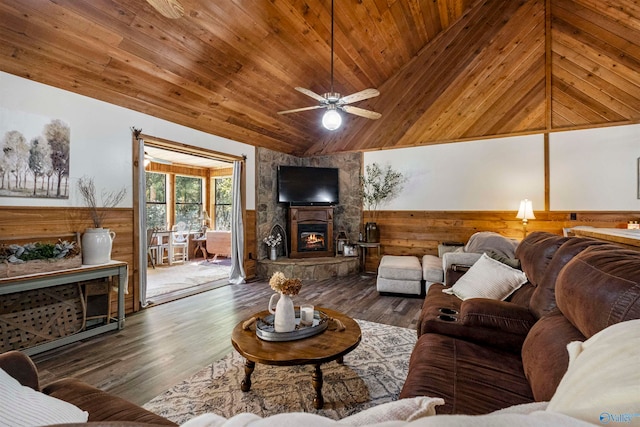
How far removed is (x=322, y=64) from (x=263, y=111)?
1.21 m

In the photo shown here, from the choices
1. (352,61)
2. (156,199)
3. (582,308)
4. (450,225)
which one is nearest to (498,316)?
(582,308)

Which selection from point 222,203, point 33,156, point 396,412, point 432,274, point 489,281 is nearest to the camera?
point 396,412

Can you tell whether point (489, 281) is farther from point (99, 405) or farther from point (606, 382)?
point (99, 405)

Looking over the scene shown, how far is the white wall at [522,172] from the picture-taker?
175 inches

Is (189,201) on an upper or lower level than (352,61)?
lower

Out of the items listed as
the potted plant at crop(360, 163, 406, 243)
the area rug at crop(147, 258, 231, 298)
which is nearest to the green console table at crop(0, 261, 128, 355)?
the area rug at crop(147, 258, 231, 298)

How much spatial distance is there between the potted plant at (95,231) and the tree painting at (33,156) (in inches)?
7.6

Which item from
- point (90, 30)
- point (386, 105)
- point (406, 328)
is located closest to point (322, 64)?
point (386, 105)

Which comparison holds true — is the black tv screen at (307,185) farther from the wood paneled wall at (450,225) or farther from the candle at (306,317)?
the candle at (306,317)

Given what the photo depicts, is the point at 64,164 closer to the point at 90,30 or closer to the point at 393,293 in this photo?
the point at 90,30

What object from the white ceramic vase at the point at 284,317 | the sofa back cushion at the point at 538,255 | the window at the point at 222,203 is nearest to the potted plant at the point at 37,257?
the white ceramic vase at the point at 284,317

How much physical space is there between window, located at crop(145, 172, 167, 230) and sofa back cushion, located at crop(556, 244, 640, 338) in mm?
8303

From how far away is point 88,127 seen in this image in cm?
339

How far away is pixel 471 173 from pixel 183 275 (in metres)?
5.80
